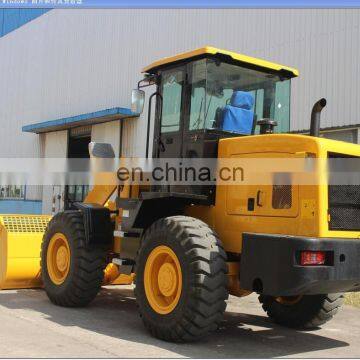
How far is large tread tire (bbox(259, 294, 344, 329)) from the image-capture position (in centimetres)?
657

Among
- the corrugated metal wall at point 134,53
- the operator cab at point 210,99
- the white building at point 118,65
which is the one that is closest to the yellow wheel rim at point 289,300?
the operator cab at point 210,99

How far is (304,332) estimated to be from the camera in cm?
659

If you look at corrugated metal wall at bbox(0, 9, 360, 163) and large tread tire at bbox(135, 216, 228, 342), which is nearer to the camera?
large tread tire at bbox(135, 216, 228, 342)

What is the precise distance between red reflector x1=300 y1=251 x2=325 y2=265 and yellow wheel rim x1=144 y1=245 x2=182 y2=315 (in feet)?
4.13

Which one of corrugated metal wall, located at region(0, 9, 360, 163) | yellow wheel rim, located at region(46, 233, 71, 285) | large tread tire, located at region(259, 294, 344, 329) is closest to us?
large tread tire, located at region(259, 294, 344, 329)

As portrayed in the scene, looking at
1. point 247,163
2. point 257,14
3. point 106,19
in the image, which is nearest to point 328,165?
point 247,163

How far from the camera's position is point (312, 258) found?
196 inches

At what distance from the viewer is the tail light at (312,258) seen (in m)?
4.95

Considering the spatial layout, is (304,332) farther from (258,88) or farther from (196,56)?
(196,56)

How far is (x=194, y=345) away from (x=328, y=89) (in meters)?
10.5

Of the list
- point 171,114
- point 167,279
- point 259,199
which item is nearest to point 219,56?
point 171,114

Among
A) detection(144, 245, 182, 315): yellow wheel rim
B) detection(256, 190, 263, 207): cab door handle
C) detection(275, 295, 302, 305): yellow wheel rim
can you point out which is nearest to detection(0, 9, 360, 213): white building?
detection(275, 295, 302, 305): yellow wheel rim

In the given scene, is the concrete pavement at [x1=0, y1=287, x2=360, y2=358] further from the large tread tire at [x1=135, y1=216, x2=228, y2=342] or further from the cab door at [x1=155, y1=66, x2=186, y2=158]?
the cab door at [x1=155, y1=66, x2=186, y2=158]

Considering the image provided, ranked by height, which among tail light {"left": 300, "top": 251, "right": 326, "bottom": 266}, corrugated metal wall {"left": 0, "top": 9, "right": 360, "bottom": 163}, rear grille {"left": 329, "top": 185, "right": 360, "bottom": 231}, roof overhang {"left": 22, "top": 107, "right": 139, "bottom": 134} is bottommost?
tail light {"left": 300, "top": 251, "right": 326, "bottom": 266}
